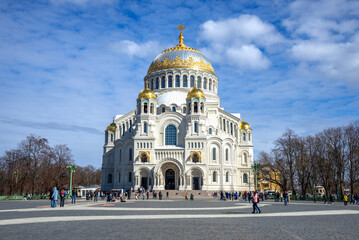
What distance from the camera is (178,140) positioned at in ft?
183

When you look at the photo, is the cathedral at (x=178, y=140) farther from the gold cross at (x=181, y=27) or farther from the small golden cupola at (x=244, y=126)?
the gold cross at (x=181, y=27)

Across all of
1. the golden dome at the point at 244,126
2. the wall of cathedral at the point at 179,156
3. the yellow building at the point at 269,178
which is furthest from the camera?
the golden dome at the point at 244,126

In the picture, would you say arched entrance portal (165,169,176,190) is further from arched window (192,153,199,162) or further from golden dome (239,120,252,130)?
golden dome (239,120,252,130)

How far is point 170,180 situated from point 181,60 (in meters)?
25.2

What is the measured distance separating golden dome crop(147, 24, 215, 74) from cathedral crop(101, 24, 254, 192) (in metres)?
0.20

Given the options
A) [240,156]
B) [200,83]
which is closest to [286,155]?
[240,156]

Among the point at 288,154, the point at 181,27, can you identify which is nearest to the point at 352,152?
the point at 288,154

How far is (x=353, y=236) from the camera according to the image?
10742 millimetres

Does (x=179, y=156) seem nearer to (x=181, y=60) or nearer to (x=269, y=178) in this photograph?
(x=269, y=178)

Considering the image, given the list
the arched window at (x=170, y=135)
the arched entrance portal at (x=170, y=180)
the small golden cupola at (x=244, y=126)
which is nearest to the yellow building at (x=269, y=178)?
the small golden cupola at (x=244, y=126)

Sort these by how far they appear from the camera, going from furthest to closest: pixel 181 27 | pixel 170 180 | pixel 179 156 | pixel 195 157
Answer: pixel 181 27 < pixel 170 180 < pixel 179 156 < pixel 195 157

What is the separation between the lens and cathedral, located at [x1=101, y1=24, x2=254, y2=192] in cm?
5288

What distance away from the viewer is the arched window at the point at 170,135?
184 ft

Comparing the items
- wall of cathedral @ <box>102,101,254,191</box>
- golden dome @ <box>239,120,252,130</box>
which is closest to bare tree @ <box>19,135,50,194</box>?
wall of cathedral @ <box>102,101,254,191</box>
